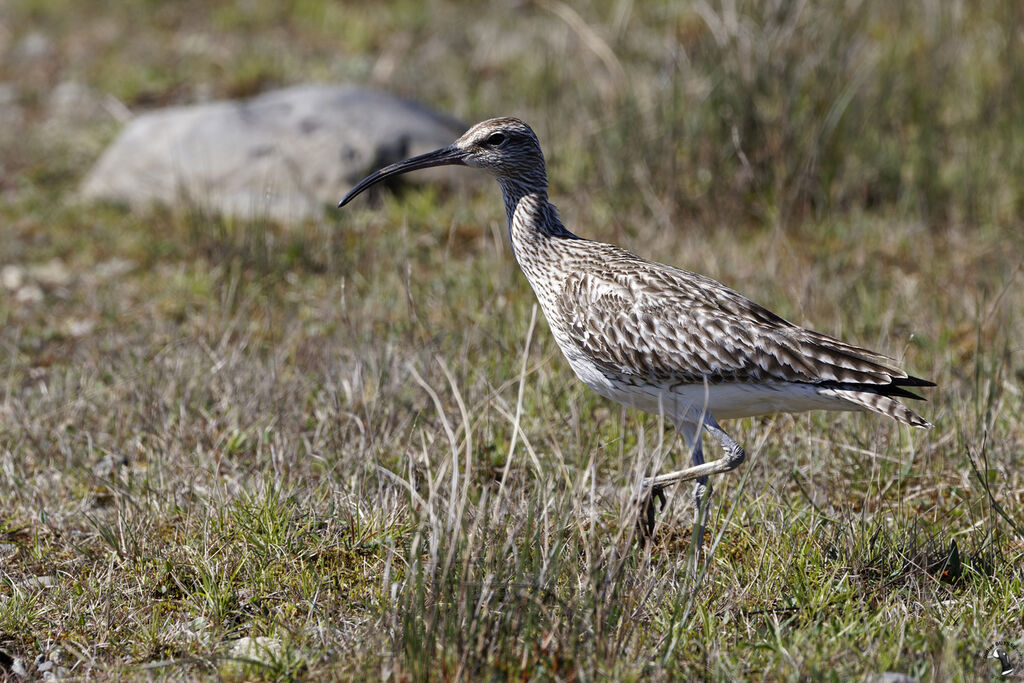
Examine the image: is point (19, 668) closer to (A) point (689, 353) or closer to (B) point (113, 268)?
(A) point (689, 353)

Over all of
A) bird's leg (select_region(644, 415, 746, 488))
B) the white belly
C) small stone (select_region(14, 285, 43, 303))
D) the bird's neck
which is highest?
the bird's neck

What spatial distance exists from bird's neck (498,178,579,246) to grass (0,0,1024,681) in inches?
14.9

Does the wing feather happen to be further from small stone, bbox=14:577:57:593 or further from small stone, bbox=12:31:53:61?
small stone, bbox=12:31:53:61

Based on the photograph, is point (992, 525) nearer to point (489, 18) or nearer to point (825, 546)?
point (825, 546)

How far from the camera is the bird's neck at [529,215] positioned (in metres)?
4.97

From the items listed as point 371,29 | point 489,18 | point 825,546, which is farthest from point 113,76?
point 825,546

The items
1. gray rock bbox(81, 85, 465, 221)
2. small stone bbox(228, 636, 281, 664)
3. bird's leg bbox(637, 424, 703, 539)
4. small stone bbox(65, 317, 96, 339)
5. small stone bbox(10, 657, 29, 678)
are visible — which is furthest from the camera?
gray rock bbox(81, 85, 465, 221)

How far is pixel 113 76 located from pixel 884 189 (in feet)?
24.7

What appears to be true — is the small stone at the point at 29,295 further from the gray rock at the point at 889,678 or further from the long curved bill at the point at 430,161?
the gray rock at the point at 889,678

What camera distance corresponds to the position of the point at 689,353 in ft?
14.4

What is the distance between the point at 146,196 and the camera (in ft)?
29.3

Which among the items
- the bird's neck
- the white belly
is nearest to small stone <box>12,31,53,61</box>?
the bird's neck

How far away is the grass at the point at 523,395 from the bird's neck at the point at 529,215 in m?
0.38

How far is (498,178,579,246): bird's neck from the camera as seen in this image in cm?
497
